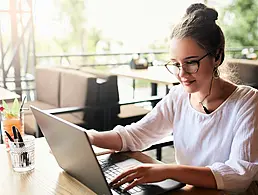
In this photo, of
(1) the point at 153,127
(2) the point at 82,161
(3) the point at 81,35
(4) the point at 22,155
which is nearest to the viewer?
(2) the point at 82,161

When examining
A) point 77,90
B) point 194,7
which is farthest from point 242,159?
point 77,90

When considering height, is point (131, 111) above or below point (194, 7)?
below

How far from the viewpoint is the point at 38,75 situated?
13.4ft

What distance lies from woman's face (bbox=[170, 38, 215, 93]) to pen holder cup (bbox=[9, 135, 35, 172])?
59 cm

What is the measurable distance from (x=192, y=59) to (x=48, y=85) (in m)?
2.86

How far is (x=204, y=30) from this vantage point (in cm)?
130

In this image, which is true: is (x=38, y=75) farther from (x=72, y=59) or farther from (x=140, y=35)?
(x=140, y=35)

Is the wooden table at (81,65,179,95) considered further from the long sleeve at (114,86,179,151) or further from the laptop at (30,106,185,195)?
the laptop at (30,106,185,195)

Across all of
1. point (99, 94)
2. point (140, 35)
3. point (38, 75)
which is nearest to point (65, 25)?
point (140, 35)

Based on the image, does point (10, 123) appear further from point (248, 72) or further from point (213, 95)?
point (248, 72)

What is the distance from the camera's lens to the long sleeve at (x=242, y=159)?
1.11m

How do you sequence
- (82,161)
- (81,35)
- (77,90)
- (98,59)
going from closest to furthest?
(82,161) < (77,90) < (98,59) < (81,35)

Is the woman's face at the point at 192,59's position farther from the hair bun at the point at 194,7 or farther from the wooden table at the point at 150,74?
the wooden table at the point at 150,74

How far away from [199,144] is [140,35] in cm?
483
